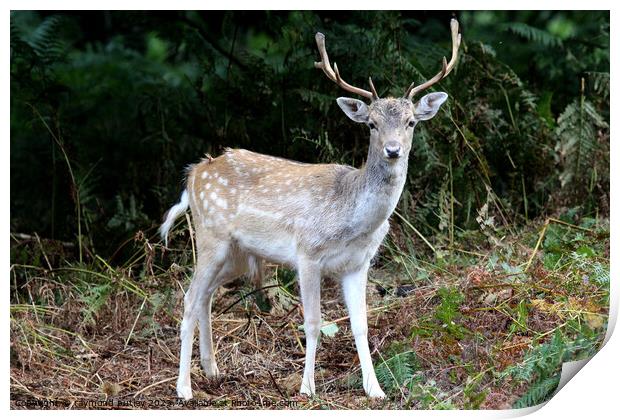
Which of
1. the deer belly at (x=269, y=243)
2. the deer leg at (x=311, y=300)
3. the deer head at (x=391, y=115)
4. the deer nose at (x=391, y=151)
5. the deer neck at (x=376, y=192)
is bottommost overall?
the deer leg at (x=311, y=300)

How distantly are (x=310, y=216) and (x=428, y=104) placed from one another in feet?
3.16

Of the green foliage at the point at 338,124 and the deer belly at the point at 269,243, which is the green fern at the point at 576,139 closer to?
the green foliage at the point at 338,124

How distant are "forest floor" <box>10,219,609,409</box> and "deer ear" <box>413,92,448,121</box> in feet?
3.61

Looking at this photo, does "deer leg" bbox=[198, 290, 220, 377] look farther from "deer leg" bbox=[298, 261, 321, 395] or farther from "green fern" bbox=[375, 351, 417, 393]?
"green fern" bbox=[375, 351, 417, 393]

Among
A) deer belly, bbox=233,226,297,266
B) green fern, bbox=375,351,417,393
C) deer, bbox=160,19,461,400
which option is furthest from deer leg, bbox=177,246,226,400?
green fern, bbox=375,351,417,393

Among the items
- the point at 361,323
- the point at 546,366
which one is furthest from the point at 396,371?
the point at 546,366

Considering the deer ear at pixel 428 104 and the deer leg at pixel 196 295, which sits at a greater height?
the deer ear at pixel 428 104

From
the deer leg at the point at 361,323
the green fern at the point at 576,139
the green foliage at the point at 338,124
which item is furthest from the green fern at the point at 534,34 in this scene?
the deer leg at the point at 361,323

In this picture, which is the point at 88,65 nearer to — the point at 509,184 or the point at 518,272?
the point at 509,184

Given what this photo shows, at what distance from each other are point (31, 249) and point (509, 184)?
155 inches

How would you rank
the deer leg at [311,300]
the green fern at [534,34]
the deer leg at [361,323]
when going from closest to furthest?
the deer leg at [361,323], the deer leg at [311,300], the green fern at [534,34]

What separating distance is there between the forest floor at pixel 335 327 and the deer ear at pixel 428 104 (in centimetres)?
110

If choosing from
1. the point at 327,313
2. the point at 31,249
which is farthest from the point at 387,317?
the point at 31,249

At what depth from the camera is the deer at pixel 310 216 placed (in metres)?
5.94
